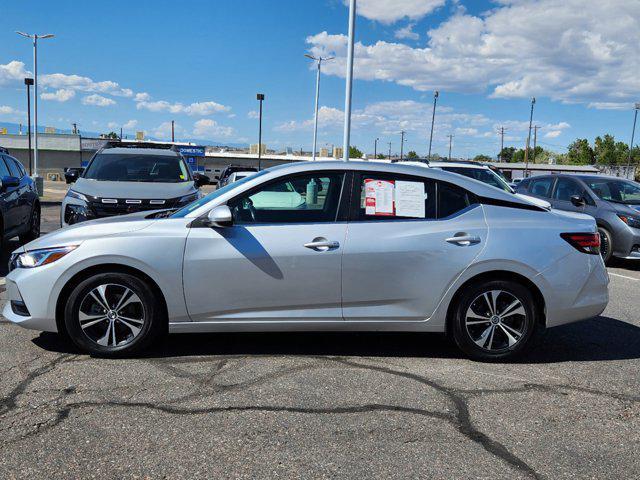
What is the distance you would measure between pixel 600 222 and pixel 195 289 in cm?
844

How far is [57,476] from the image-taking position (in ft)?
9.63

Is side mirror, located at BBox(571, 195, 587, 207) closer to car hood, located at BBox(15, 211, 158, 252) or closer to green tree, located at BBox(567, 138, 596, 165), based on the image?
car hood, located at BBox(15, 211, 158, 252)

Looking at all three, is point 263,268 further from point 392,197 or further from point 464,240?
point 464,240

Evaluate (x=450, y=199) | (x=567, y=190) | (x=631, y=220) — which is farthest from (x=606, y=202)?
(x=450, y=199)

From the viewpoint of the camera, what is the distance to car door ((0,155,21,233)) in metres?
9.09

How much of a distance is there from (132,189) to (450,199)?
5530 millimetres

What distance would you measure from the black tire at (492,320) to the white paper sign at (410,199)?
0.74 metres

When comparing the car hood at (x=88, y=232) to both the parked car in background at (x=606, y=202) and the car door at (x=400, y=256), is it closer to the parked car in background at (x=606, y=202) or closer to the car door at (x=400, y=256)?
the car door at (x=400, y=256)

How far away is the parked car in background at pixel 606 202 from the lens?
33.6 ft

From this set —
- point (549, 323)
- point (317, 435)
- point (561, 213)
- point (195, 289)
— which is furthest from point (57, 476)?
point (561, 213)

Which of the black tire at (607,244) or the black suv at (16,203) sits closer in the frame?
the black suv at (16,203)

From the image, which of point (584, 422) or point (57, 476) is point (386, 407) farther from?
point (57, 476)

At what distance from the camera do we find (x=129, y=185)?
9156 mm

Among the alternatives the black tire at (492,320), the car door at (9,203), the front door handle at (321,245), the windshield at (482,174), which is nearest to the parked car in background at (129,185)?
the car door at (9,203)
